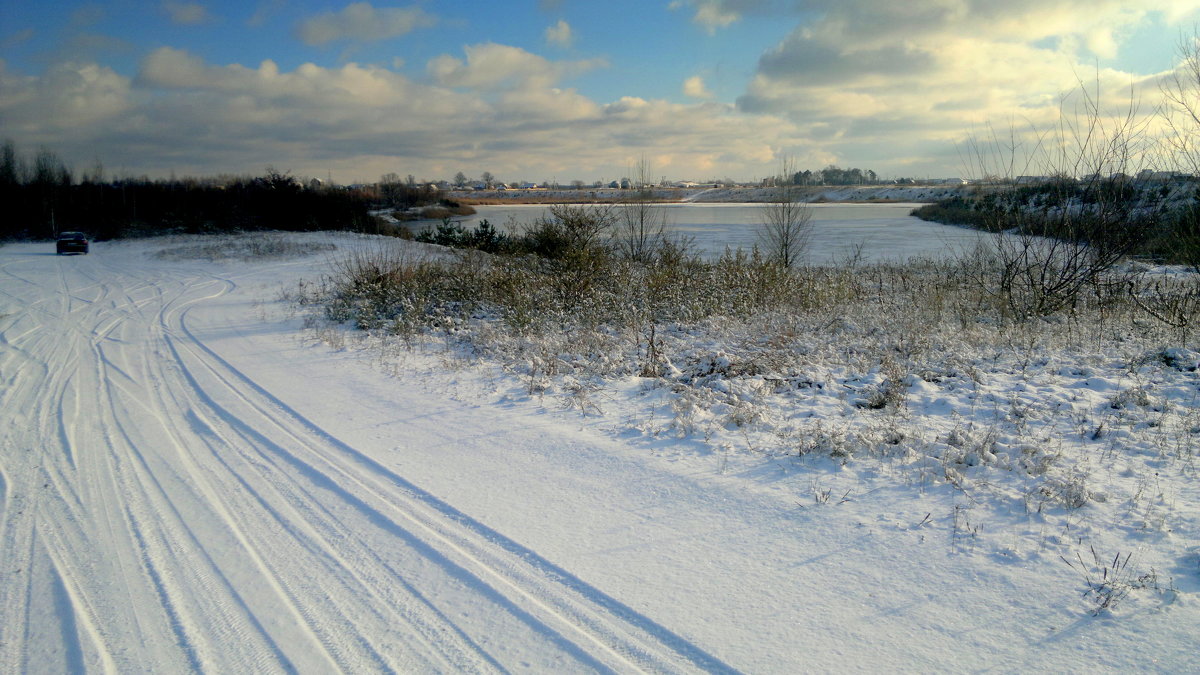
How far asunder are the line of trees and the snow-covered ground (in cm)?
3552

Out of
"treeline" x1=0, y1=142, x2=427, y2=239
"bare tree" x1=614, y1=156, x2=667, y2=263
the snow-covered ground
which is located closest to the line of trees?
"treeline" x1=0, y1=142, x2=427, y2=239

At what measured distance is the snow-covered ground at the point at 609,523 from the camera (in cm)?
311

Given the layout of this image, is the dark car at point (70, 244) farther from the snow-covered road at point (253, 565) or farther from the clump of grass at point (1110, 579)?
the clump of grass at point (1110, 579)

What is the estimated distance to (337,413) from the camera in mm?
6754

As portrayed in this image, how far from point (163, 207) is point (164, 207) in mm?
73

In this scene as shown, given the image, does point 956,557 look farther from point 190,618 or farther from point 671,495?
point 190,618

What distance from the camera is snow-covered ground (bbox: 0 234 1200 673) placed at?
10.2 ft

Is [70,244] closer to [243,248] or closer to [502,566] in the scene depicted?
[243,248]

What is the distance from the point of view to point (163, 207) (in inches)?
1913

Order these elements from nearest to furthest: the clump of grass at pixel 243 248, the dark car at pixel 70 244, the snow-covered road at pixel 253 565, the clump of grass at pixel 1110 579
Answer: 1. the snow-covered road at pixel 253 565
2. the clump of grass at pixel 1110 579
3. the clump of grass at pixel 243 248
4. the dark car at pixel 70 244

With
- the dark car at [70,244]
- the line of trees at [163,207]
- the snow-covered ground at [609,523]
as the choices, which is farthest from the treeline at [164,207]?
the snow-covered ground at [609,523]

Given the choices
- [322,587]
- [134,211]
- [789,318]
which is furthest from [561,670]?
[134,211]

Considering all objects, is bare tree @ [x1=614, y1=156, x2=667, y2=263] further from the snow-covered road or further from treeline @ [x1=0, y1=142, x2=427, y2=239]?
treeline @ [x1=0, y1=142, x2=427, y2=239]

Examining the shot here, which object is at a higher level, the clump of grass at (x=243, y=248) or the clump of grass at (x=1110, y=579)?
the clump of grass at (x=243, y=248)
